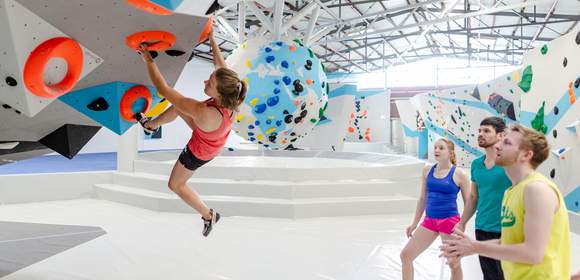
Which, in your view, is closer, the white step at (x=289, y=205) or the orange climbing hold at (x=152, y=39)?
the orange climbing hold at (x=152, y=39)

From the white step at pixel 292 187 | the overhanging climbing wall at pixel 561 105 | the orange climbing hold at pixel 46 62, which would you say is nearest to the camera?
the orange climbing hold at pixel 46 62

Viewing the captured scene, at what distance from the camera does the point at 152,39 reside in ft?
7.29

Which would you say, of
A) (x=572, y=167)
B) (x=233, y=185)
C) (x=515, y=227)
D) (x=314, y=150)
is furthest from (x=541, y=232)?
(x=314, y=150)

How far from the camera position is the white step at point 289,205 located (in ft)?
17.8

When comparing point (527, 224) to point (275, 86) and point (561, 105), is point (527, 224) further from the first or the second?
point (561, 105)

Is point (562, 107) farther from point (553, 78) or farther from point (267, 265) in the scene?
point (267, 265)

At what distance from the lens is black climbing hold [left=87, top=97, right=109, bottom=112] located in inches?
103

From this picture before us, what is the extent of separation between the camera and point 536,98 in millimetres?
5672

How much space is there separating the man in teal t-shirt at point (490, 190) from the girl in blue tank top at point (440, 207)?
0.72 feet

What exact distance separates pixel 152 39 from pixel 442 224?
205 cm

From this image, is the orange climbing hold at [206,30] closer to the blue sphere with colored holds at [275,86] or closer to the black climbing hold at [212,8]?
the black climbing hold at [212,8]

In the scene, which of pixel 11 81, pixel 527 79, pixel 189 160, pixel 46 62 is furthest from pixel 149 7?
pixel 527 79

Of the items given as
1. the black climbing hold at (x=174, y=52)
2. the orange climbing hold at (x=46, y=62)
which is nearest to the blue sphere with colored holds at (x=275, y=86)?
the black climbing hold at (x=174, y=52)

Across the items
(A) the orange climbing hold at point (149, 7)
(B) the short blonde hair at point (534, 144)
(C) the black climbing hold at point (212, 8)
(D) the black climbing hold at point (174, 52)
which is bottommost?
(B) the short blonde hair at point (534, 144)
